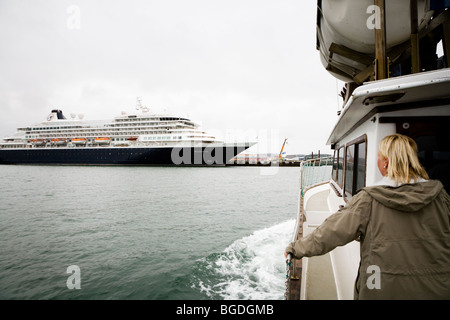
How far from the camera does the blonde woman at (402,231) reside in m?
1.30

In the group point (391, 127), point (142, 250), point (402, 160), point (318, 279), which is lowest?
point (142, 250)

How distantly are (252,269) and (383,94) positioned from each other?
6.32 m

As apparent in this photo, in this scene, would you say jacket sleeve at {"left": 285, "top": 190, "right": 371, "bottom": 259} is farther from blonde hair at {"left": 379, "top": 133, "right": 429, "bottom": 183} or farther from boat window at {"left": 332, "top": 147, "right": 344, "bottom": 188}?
boat window at {"left": 332, "top": 147, "right": 344, "bottom": 188}

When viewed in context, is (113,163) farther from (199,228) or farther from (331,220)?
(331,220)

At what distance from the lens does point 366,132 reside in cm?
341

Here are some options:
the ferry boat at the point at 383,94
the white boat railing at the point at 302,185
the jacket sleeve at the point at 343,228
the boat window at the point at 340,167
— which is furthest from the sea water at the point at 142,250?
the jacket sleeve at the point at 343,228

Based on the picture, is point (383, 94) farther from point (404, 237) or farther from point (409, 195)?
point (404, 237)

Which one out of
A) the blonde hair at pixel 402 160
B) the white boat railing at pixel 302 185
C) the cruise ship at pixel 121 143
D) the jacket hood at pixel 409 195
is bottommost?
the white boat railing at pixel 302 185

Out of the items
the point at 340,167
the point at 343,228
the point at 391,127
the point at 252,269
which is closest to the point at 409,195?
the point at 343,228

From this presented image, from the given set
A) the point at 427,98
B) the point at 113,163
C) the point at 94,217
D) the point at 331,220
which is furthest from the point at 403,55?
the point at 113,163

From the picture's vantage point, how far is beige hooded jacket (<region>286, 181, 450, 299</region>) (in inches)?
51.1

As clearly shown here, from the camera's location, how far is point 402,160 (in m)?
1.43

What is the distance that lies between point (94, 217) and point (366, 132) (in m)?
13.3

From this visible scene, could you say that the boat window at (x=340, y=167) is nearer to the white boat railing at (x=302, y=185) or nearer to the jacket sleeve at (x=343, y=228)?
the white boat railing at (x=302, y=185)
